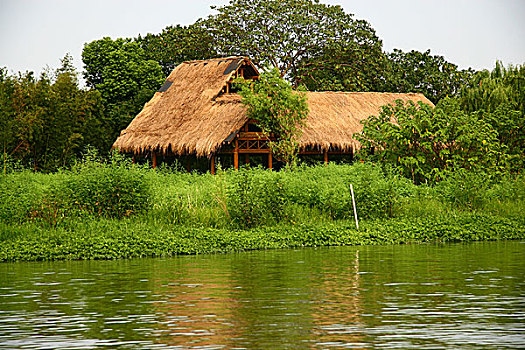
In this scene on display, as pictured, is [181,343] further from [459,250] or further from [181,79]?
[181,79]

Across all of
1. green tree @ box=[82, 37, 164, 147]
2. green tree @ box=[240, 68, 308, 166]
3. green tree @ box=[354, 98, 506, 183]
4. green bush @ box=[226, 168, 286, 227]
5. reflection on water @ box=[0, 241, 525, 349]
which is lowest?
reflection on water @ box=[0, 241, 525, 349]

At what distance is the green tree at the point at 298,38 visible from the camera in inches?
1911

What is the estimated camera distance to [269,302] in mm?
10734

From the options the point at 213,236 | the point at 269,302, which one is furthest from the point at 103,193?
the point at 269,302

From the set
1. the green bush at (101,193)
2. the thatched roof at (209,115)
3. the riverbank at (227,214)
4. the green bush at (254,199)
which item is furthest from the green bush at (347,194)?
the thatched roof at (209,115)

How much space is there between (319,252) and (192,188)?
606 cm

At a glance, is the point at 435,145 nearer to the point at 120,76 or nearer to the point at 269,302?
the point at 269,302

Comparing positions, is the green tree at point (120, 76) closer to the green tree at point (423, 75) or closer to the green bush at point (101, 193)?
the green tree at point (423, 75)

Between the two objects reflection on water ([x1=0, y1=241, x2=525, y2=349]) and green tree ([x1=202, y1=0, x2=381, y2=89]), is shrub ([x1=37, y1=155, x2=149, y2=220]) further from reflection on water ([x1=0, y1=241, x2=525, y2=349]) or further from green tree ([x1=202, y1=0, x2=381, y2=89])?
green tree ([x1=202, y1=0, x2=381, y2=89])

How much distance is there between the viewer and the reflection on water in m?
8.38

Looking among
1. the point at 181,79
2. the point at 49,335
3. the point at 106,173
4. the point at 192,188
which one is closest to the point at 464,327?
the point at 49,335

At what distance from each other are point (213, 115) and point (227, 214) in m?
15.6

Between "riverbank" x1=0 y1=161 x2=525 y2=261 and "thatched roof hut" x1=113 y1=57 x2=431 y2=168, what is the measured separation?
1039 cm

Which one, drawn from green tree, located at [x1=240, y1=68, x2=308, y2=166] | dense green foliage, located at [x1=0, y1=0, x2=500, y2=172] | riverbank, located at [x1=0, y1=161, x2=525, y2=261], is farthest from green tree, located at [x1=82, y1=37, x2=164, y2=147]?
riverbank, located at [x1=0, y1=161, x2=525, y2=261]
